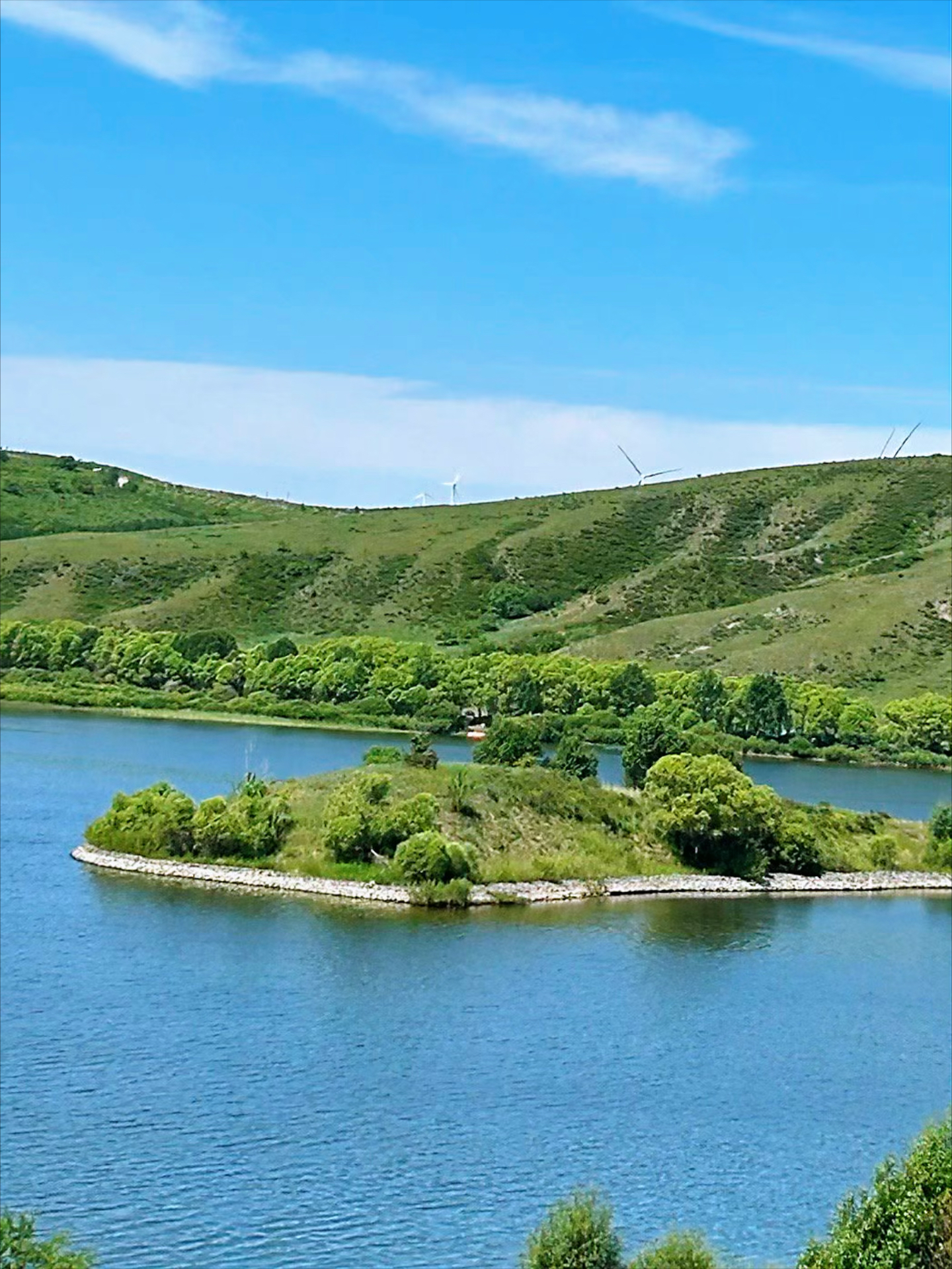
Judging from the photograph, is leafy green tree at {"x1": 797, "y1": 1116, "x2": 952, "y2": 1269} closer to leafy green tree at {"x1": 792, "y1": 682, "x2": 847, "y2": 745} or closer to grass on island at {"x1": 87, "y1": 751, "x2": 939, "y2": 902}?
grass on island at {"x1": 87, "y1": 751, "x2": 939, "y2": 902}

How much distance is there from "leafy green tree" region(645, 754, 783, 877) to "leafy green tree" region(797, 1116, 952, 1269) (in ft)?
132

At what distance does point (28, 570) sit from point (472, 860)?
12803cm

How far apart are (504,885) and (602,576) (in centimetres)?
11791

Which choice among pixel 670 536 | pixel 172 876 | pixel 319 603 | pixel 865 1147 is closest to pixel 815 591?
pixel 670 536

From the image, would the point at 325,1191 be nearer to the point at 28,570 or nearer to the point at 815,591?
the point at 815,591

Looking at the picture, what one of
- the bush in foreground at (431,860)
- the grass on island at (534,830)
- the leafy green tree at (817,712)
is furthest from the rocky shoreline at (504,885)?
the leafy green tree at (817,712)

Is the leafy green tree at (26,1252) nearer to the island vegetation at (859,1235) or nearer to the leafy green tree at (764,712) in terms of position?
the island vegetation at (859,1235)

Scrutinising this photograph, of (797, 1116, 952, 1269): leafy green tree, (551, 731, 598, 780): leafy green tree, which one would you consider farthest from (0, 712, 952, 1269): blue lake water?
(551, 731, 598, 780): leafy green tree

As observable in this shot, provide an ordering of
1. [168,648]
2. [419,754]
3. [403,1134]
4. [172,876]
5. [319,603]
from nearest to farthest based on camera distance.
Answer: [403,1134] → [172,876] → [419,754] → [168,648] → [319,603]

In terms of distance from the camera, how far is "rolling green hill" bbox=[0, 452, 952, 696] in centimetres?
14675

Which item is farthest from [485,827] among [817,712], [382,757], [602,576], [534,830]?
[602,576]

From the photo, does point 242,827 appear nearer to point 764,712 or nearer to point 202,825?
point 202,825

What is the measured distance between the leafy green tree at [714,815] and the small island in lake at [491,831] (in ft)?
0.17

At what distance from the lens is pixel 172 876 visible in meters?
60.5
